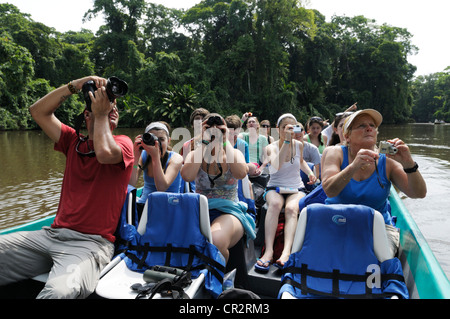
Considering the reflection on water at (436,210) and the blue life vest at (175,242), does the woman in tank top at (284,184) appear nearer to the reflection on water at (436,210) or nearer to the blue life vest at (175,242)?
the blue life vest at (175,242)

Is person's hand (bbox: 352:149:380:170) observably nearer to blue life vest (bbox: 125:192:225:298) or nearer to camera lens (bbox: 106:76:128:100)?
blue life vest (bbox: 125:192:225:298)

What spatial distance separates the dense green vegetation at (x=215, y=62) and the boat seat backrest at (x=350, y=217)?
22151 mm

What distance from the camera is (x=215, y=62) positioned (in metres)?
27.5

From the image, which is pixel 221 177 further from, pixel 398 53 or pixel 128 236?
pixel 398 53

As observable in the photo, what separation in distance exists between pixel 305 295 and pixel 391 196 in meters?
2.16

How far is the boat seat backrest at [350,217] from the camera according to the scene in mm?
1680

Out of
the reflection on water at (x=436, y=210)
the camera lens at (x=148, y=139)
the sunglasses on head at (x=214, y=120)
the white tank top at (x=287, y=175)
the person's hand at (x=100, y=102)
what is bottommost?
the reflection on water at (x=436, y=210)

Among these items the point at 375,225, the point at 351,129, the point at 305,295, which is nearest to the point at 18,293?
the point at 305,295

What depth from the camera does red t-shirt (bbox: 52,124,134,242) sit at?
6.27 feet

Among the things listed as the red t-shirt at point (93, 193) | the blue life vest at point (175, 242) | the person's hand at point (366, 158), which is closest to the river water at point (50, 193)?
the person's hand at point (366, 158)

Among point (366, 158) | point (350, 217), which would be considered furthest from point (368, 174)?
point (350, 217)

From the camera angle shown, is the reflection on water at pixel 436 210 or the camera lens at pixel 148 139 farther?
the reflection on water at pixel 436 210

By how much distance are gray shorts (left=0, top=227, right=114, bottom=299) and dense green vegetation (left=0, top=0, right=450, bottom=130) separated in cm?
2175

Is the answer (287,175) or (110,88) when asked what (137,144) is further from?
(287,175)
